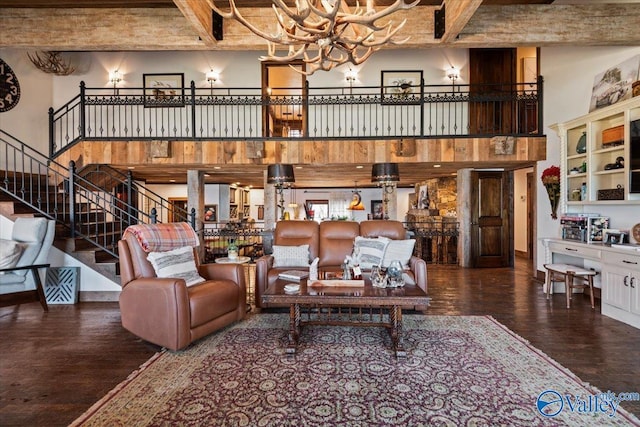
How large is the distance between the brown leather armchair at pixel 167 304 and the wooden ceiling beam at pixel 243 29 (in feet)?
7.90

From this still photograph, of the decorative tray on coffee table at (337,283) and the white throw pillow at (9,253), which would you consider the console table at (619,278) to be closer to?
the decorative tray on coffee table at (337,283)

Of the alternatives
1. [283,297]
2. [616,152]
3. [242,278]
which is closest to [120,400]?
[283,297]

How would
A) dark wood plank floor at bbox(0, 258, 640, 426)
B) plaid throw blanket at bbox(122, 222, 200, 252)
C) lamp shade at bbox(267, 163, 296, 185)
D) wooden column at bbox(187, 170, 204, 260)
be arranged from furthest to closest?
wooden column at bbox(187, 170, 204, 260), lamp shade at bbox(267, 163, 296, 185), plaid throw blanket at bbox(122, 222, 200, 252), dark wood plank floor at bbox(0, 258, 640, 426)

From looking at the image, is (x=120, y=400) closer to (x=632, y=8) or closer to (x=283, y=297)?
(x=283, y=297)

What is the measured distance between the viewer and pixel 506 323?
3492 mm

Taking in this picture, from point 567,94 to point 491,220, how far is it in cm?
270

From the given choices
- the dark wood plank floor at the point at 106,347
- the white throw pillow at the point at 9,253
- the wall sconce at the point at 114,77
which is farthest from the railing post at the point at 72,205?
the wall sconce at the point at 114,77

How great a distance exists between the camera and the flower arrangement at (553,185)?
17.0ft

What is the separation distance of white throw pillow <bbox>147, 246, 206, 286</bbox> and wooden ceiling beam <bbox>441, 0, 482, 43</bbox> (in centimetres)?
352

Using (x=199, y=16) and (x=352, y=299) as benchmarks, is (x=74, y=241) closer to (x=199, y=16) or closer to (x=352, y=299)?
(x=199, y=16)

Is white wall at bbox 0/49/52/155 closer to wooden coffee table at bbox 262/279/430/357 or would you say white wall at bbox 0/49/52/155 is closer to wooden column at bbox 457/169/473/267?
wooden coffee table at bbox 262/279/430/357

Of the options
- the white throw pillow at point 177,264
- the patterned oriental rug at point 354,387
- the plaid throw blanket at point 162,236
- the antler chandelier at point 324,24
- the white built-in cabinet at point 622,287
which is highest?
the antler chandelier at point 324,24

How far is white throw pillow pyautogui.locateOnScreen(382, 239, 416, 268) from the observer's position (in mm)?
3869

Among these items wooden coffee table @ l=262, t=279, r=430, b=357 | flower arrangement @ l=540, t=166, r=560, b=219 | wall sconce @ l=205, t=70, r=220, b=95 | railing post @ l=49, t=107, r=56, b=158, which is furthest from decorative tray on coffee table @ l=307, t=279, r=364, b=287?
railing post @ l=49, t=107, r=56, b=158
